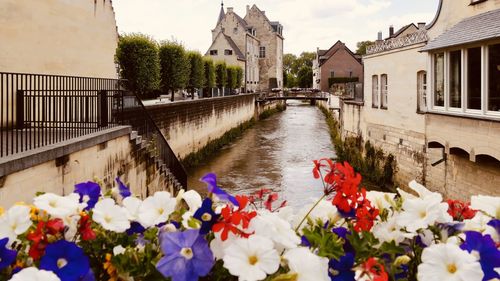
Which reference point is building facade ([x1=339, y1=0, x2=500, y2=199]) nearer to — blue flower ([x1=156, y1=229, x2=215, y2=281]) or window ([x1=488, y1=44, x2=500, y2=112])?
window ([x1=488, y1=44, x2=500, y2=112])

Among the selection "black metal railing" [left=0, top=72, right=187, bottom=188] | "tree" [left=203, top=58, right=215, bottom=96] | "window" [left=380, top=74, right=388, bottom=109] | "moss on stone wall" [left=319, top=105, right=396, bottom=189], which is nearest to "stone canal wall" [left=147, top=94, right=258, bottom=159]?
"tree" [left=203, top=58, right=215, bottom=96]

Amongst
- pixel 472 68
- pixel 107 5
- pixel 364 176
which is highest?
pixel 107 5

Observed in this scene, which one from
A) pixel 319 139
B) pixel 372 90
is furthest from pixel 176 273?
pixel 319 139

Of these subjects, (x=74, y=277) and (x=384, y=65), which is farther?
(x=384, y=65)

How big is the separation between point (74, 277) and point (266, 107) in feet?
177

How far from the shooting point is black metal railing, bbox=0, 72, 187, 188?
31.3ft

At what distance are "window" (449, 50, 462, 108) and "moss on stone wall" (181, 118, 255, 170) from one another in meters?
12.3

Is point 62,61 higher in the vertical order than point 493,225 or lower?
higher

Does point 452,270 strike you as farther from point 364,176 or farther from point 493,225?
point 364,176

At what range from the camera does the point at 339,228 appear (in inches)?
69.0

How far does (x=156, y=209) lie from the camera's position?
5.85 ft

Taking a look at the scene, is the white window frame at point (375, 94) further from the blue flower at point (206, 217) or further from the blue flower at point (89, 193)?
the blue flower at point (206, 217)

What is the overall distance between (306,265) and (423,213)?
1.83ft

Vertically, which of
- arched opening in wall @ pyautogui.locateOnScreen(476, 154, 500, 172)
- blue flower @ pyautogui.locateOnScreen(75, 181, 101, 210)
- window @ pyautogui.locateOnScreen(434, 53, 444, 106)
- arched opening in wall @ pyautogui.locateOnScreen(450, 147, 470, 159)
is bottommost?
arched opening in wall @ pyautogui.locateOnScreen(476, 154, 500, 172)
